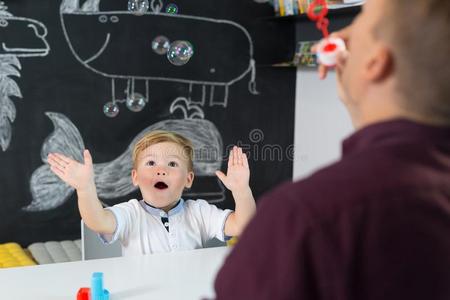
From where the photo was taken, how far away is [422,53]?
54cm

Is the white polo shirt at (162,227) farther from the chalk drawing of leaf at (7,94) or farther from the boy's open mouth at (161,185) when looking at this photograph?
the chalk drawing of leaf at (7,94)

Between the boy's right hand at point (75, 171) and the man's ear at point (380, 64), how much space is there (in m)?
1.27

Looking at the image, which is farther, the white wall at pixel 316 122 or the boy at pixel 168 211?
the white wall at pixel 316 122

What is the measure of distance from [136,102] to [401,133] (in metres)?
3.18

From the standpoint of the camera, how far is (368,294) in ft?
1.72

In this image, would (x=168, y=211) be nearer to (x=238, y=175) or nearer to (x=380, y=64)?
(x=238, y=175)

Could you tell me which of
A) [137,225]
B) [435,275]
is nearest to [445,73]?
[435,275]

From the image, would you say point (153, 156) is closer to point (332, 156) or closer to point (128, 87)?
point (128, 87)

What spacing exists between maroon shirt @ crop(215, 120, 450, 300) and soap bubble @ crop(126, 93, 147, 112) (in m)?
3.16

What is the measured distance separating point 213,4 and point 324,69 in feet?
11.3

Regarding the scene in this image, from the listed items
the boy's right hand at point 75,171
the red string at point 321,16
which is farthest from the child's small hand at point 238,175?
the red string at point 321,16

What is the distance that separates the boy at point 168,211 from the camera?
1903mm

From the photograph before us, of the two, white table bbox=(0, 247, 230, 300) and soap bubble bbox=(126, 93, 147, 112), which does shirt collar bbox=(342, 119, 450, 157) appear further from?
soap bubble bbox=(126, 93, 147, 112)

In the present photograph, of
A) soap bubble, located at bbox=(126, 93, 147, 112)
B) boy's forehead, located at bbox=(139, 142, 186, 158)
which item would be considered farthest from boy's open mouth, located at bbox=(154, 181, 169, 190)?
soap bubble, located at bbox=(126, 93, 147, 112)
